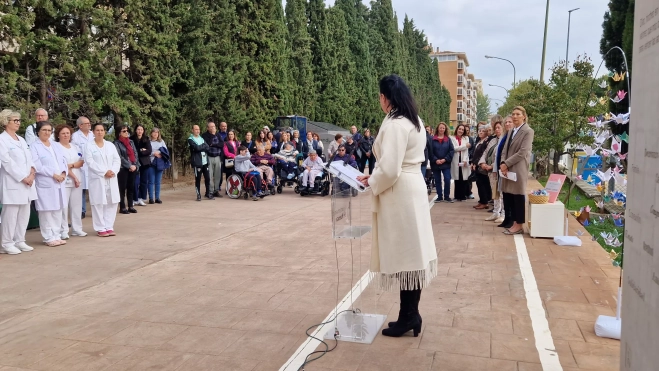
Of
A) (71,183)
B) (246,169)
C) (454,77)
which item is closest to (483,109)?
(454,77)

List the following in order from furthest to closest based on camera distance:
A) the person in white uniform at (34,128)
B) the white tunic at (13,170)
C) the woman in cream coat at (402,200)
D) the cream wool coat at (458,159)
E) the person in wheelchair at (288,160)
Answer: the person in wheelchair at (288,160), the cream wool coat at (458,159), the person in white uniform at (34,128), the white tunic at (13,170), the woman in cream coat at (402,200)

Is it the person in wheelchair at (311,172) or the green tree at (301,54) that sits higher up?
the green tree at (301,54)

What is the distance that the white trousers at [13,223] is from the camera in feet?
24.7

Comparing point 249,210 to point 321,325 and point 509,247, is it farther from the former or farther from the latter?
point 321,325

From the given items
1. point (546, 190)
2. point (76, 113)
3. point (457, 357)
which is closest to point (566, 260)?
point (546, 190)

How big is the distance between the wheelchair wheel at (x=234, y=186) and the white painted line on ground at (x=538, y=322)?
841 cm

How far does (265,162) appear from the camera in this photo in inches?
583

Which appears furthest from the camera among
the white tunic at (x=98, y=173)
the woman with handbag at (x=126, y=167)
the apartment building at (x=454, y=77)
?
the apartment building at (x=454, y=77)

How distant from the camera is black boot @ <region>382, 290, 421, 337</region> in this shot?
4.31 m

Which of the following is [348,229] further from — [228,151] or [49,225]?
[228,151]

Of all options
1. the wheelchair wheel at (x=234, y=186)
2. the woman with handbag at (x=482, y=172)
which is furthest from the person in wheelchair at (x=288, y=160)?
the woman with handbag at (x=482, y=172)

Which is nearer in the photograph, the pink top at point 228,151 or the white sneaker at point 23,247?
the white sneaker at point 23,247

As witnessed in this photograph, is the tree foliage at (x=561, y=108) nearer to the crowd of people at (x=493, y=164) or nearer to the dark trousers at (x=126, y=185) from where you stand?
the crowd of people at (x=493, y=164)

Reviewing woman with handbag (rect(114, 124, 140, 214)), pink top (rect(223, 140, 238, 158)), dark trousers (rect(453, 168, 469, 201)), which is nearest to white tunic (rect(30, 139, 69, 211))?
woman with handbag (rect(114, 124, 140, 214))
